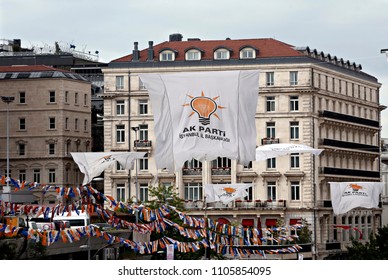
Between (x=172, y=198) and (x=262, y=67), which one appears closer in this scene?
(x=172, y=198)

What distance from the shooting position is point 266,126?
405 feet

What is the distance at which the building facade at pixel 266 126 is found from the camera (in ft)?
399

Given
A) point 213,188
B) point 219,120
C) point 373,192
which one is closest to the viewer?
point 219,120

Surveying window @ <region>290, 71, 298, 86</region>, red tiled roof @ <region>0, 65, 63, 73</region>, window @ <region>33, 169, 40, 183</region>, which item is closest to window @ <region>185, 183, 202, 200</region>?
window @ <region>290, 71, 298, 86</region>

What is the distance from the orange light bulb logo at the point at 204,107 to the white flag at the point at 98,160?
4014 centimetres

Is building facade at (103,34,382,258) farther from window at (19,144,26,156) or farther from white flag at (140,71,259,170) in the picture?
white flag at (140,71,259,170)

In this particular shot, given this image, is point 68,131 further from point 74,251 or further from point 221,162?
point 74,251

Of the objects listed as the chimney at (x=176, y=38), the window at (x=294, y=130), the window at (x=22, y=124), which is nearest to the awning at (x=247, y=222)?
the window at (x=294, y=130)

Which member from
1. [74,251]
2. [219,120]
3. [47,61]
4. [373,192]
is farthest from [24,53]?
[219,120]

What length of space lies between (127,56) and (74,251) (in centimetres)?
7526

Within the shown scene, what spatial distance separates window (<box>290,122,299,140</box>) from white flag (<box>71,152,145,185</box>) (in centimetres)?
3808

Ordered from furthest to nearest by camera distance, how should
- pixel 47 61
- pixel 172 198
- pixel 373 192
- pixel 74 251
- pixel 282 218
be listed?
pixel 47 61, pixel 282 218, pixel 172 198, pixel 373 192, pixel 74 251

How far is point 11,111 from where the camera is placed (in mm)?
133000

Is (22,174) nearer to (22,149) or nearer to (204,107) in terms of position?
(22,149)
